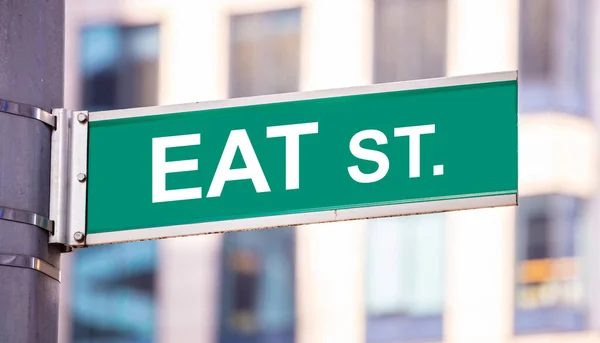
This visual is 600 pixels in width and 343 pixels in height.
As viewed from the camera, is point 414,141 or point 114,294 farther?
point 114,294

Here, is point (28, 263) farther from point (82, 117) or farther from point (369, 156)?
point (369, 156)

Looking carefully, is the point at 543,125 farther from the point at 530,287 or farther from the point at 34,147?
the point at 34,147

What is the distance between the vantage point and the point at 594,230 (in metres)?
18.5

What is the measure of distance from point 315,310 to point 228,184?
51.6 ft

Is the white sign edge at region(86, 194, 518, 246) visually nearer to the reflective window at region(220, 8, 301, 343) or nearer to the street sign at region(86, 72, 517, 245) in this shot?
the street sign at region(86, 72, 517, 245)

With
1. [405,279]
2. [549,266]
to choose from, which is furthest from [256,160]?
[405,279]

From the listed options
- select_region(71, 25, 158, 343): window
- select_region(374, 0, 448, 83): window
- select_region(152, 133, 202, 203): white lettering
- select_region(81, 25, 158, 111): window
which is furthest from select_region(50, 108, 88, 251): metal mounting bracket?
select_region(81, 25, 158, 111): window

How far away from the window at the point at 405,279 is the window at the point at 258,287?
1.14m

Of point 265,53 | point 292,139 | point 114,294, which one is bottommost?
point 114,294

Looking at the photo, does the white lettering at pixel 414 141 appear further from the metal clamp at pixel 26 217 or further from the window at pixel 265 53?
the window at pixel 265 53

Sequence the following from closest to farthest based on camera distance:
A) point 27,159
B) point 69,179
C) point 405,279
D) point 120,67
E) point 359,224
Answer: point 27,159 < point 69,179 < point 405,279 < point 359,224 < point 120,67

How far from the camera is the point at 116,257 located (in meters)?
20.7

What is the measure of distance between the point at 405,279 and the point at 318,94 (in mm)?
15286

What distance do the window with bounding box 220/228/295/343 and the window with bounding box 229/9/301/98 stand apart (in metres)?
2.04
